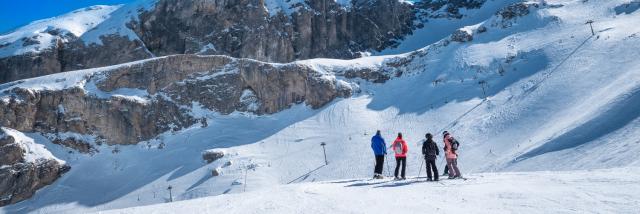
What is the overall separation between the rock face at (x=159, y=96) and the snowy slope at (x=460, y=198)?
37735 mm

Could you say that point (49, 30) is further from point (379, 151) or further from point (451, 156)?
point (451, 156)

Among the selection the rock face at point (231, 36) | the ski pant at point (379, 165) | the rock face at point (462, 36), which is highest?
the rock face at point (231, 36)

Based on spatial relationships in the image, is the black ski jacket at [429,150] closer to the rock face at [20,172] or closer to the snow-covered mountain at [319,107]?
the snow-covered mountain at [319,107]

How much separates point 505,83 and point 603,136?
2143cm

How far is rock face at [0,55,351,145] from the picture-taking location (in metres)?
48.7

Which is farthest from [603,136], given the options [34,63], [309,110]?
[34,63]

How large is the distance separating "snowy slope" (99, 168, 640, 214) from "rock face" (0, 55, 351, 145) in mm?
37735

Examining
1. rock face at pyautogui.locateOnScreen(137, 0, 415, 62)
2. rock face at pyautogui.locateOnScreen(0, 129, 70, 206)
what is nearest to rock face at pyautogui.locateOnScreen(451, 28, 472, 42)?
rock face at pyautogui.locateOnScreen(137, 0, 415, 62)

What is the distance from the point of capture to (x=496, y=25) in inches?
2095

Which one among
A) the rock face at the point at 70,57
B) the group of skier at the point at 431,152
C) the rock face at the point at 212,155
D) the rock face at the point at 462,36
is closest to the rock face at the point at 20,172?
the rock face at the point at 212,155

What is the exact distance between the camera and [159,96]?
5159 centimetres

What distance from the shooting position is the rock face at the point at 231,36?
67688 millimetres

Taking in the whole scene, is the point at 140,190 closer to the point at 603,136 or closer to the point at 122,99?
the point at 122,99

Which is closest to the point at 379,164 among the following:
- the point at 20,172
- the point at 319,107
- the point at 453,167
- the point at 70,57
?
the point at 453,167
